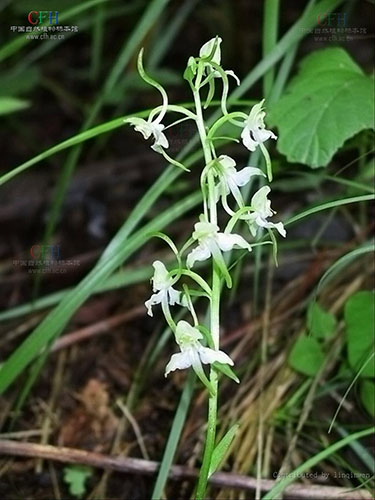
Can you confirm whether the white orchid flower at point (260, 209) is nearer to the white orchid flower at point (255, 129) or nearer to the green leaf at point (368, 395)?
the white orchid flower at point (255, 129)

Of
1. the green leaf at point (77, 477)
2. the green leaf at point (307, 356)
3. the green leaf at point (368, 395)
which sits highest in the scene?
the green leaf at point (307, 356)

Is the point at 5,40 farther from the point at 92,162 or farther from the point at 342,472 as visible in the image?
the point at 342,472

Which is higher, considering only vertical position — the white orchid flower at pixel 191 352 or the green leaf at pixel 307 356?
the white orchid flower at pixel 191 352

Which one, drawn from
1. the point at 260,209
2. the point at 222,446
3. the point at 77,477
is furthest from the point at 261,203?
the point at 77,477

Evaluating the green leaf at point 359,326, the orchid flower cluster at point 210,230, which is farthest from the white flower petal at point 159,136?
the green leaf at point 359,326

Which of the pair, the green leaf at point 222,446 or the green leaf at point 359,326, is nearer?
the green leaf at point 222,446

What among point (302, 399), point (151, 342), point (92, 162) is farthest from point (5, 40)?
point (302, 399)

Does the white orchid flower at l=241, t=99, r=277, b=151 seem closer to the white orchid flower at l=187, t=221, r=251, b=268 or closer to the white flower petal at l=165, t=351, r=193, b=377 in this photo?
the white orchid flower at l=187, t=221, r=251, b=268
